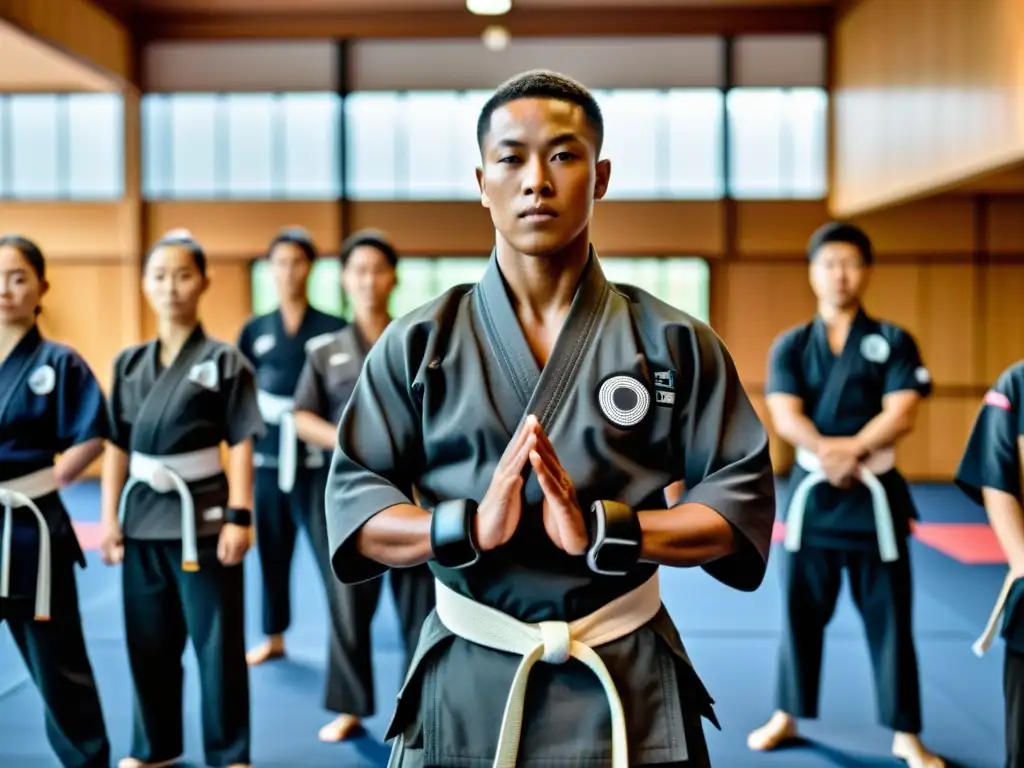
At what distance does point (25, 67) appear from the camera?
812cm

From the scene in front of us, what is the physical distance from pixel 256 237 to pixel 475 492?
8.29 metres

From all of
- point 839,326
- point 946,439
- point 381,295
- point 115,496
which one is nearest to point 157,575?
point 115,496

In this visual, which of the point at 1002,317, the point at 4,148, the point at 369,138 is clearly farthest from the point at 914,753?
the point at 4,148

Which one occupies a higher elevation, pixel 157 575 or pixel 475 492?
pixel 475 492

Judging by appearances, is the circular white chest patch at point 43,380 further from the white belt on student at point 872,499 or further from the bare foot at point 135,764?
the white belt on student at point 872,499

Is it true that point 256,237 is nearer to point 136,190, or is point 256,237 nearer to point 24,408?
point 136,190

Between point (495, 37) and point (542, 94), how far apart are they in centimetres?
775

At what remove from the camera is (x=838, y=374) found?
3.31m

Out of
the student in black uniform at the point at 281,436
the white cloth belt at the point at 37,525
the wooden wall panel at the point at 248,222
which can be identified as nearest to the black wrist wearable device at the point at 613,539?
the white cloth belt at the point at 37,525

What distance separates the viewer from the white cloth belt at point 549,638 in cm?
127

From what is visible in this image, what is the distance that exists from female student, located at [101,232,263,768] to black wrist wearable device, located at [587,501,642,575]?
200 cm

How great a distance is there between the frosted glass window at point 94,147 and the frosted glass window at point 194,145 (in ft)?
1.72

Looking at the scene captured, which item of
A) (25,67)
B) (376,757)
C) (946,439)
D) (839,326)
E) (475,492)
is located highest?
(25,67)

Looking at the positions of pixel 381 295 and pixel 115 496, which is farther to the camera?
pixel 381 295
